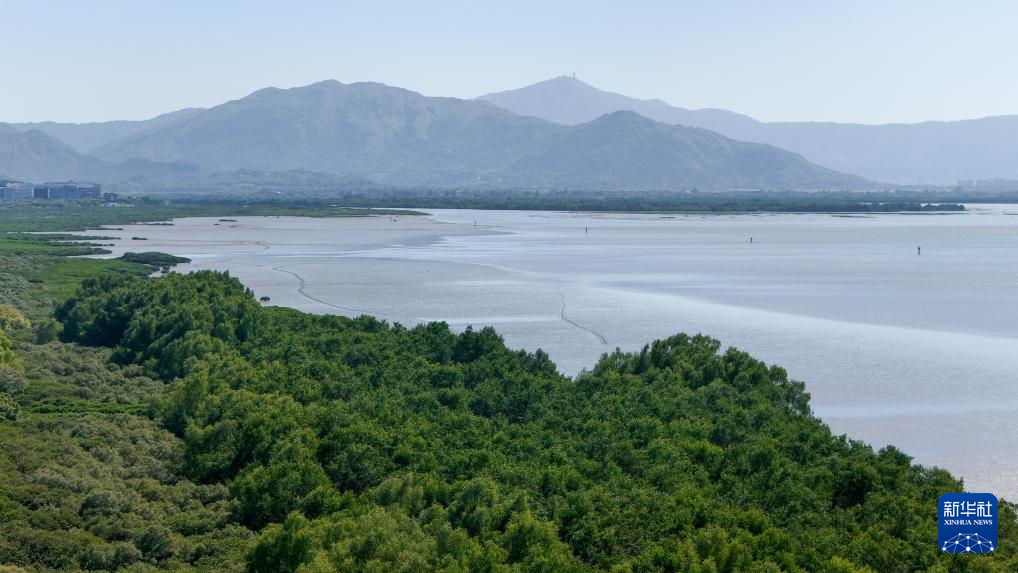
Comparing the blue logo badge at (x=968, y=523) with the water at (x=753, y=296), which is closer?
the blue logo badge at (x=968, y=523)

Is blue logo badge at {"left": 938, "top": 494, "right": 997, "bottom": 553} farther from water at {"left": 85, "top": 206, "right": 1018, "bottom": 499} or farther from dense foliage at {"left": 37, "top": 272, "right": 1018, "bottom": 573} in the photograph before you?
water at {"left": 85, "top": 206, "right": 1018, "bottom": 499}

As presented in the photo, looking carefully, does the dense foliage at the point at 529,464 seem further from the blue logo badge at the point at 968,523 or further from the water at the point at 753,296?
the water at the point at 753,296

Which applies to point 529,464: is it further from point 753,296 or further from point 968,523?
point 753,296

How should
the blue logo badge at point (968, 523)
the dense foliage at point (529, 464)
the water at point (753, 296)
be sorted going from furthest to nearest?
the water at point (753, 296), the dense foliage at point (529, 464), the blue logo badge at point (968, 523)

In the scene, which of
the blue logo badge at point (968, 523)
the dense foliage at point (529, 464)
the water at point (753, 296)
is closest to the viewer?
the blue logo badge at point (968, 523)

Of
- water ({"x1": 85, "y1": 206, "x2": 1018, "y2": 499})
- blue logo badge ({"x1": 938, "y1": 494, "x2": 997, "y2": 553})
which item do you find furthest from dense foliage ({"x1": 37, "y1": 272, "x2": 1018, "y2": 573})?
water ({"x1": 85, "y1": 206, "x2": 1018, "y2": 499})

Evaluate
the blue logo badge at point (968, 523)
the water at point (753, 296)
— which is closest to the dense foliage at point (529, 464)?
the blue logo badge at point (968, 523)

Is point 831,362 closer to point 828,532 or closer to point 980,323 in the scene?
point 980,323

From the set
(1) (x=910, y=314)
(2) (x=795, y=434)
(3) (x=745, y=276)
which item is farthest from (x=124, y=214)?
(2) (x=795, y=434)
